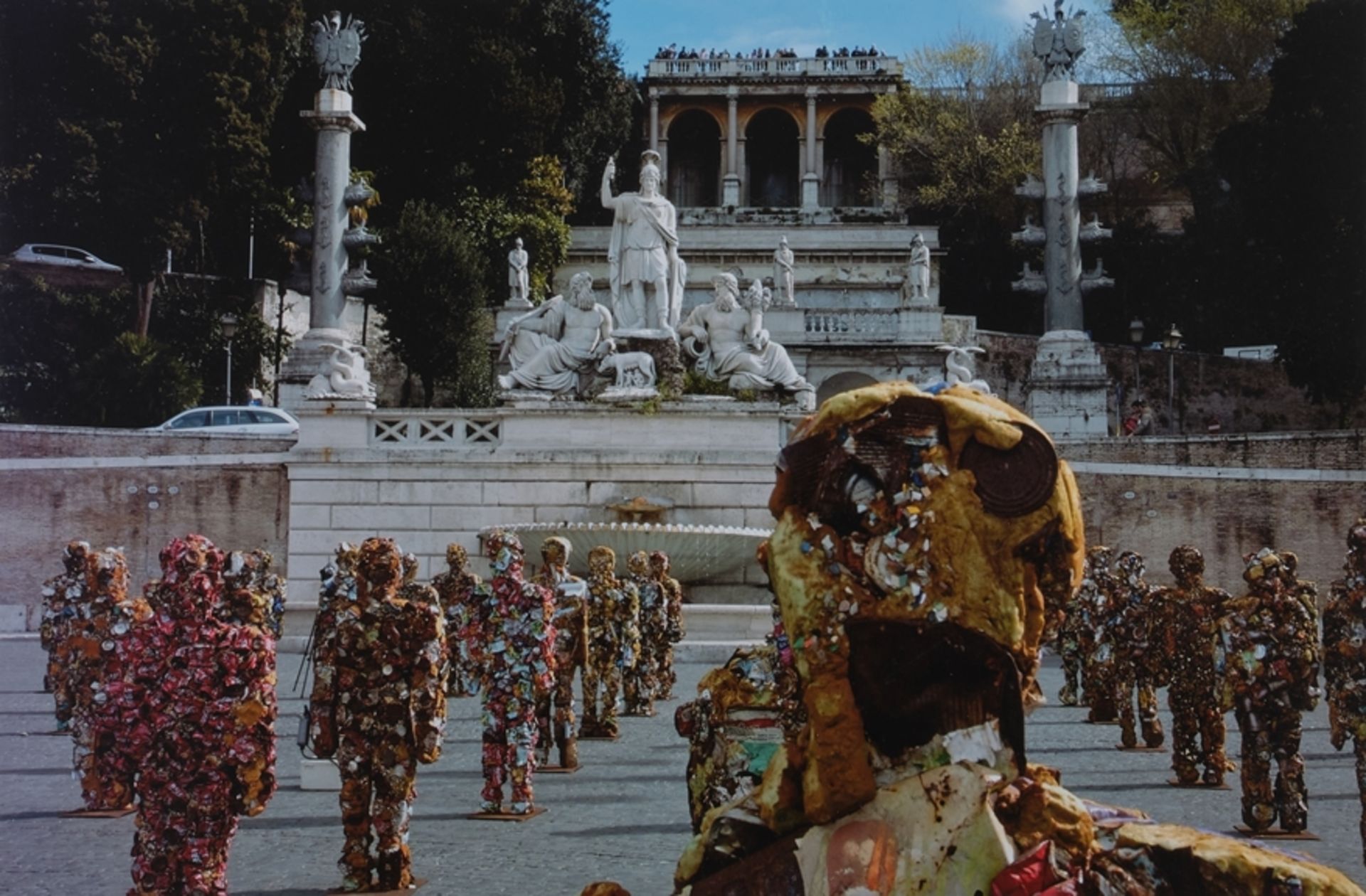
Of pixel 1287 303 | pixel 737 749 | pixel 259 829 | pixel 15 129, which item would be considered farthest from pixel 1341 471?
pixel 15 129

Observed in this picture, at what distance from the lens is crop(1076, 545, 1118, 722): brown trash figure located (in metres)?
13.0

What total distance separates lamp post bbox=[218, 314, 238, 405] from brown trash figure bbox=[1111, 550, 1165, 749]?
798 inches

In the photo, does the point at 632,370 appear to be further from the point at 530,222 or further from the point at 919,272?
the point at 530,222

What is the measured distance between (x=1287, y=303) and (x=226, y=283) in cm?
2268

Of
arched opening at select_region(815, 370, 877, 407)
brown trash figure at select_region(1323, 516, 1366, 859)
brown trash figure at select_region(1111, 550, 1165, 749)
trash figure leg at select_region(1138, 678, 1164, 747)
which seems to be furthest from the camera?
arched opening at select_region(815, 370, 877, 407)

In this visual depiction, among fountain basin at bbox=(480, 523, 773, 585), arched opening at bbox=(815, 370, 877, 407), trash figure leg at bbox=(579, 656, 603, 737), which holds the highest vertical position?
arched opening at bbox=(815, 370, 877, 407)

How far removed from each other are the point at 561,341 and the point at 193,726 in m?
14.6

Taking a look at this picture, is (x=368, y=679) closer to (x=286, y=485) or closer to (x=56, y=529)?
(x=286, y=485)

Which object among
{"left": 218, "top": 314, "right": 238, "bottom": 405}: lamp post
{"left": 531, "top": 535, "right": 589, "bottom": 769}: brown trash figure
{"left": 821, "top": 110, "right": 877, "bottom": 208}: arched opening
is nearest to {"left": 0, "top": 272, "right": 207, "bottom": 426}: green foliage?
{"left": 218, "top": 314, "right": 238, "bottom": 405}: lamp post

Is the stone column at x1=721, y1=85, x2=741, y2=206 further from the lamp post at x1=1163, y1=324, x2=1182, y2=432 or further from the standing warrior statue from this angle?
the standing warrior statue

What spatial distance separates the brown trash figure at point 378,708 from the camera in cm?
677

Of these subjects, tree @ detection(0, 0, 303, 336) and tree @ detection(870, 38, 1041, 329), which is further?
tree @ detection(870, 38, 1041, 329)

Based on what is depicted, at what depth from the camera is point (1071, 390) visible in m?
28.5

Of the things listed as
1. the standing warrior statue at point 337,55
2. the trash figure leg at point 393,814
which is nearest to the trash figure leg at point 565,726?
the trash figure leg at point 393,814
